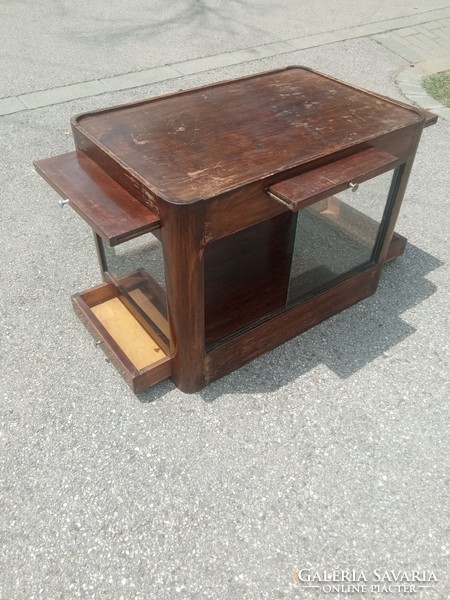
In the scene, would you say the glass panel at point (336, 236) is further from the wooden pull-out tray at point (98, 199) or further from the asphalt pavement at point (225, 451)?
the wooden pull-out tray at point (98, 199)

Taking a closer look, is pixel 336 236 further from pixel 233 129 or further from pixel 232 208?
pixel 232 208

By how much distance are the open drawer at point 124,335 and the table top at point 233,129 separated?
68 cm

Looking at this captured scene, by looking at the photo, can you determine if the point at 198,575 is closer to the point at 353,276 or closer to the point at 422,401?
the point at 422,401

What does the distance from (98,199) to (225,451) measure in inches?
37.7

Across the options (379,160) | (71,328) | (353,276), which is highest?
(379,160)

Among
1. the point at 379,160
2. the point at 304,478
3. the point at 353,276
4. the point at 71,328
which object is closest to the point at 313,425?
the point at 304,478

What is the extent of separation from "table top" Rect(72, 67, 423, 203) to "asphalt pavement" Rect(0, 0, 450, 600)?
83cm

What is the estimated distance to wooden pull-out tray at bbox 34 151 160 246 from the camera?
148cm

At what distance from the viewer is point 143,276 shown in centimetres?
198

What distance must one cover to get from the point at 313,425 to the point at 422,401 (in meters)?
0.45

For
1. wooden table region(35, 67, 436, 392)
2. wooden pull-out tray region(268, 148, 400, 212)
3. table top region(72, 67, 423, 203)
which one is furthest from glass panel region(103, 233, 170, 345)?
wooden pull-out tray region(268, 148, 400, 212)

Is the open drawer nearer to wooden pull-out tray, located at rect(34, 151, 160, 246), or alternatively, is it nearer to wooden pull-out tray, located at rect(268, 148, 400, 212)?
wooden pull-out tray, located at rect(34, 151, 160, 246)

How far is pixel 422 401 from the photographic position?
1.94 meters

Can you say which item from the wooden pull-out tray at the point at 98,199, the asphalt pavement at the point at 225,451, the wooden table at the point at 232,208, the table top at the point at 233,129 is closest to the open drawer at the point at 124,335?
the wooden table at the point at 232,208
